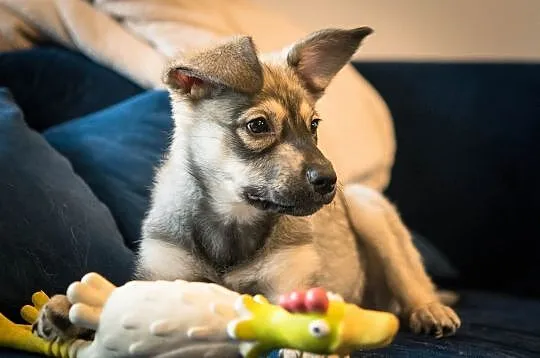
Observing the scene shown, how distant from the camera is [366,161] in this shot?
2.49m

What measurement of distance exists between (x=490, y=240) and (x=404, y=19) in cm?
102

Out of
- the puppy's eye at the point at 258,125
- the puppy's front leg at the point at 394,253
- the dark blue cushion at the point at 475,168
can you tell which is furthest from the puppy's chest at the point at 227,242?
the dark blue cushion at the point at 475,168

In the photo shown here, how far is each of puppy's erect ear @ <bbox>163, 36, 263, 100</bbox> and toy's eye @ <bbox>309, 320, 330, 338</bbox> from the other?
0.49 m

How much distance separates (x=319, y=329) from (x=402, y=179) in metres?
1.87

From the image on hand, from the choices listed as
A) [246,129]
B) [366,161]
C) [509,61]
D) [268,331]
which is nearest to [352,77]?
[366,161]

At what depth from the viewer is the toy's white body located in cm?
102

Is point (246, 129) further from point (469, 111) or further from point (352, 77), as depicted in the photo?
point (469, 111)

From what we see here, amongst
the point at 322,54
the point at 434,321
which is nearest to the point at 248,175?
→ the point at 322,54

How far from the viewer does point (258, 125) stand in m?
1.37

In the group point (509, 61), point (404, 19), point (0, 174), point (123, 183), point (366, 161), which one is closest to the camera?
point (0, 174)

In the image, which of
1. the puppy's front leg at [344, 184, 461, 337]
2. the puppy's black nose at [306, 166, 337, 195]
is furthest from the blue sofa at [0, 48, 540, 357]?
the puppy's black nose at [306, 166, 337, 195]

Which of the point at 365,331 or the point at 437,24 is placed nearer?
the point at 365,331

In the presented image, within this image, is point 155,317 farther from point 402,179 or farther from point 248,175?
point 402,179

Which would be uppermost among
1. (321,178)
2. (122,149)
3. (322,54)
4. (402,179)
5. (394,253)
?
(322,54)
